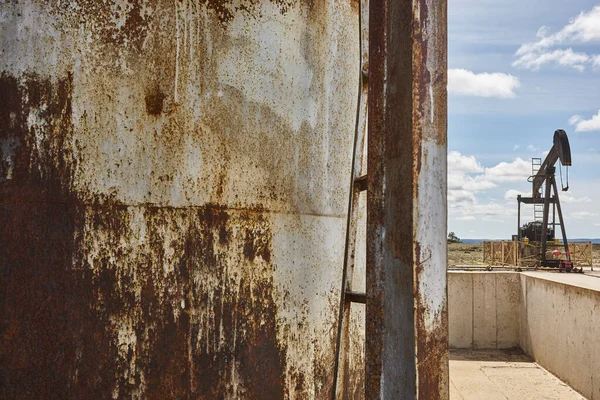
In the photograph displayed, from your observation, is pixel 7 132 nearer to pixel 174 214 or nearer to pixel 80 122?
pixel 80 122

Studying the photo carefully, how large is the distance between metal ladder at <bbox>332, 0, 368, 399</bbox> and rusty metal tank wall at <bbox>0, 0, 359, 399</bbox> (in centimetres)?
22

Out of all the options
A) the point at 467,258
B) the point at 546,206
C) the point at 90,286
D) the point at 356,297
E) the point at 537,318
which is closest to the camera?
the point at 90,286

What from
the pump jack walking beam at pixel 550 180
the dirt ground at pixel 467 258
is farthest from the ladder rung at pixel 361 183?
the pump jack walking beam at pixel 550 180

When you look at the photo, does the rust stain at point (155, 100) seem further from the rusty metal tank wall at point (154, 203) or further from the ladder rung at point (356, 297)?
the ladder rung at point (356, 297)

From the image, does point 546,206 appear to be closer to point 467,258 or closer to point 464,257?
point 467,258

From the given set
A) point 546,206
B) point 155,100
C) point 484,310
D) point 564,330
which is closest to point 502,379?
point 564,330

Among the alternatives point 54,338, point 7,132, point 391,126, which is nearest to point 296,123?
point 391,126

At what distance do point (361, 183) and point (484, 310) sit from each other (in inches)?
409

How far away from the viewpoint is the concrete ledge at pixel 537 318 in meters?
7.70

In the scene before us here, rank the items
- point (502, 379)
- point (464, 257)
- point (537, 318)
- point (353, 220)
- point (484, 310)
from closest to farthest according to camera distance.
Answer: point (353, 220), point (502, 379), point (537, 318), point (484, 310), point (464, 257)

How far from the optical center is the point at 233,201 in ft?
7.89

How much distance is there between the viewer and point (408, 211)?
8.09 ft

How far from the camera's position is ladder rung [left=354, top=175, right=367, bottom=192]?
2980 mm

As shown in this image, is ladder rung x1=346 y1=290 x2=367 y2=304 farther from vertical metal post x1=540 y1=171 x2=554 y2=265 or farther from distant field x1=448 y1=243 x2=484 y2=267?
vertical metal post x1=540 y1=171 x2=554 y2=265
